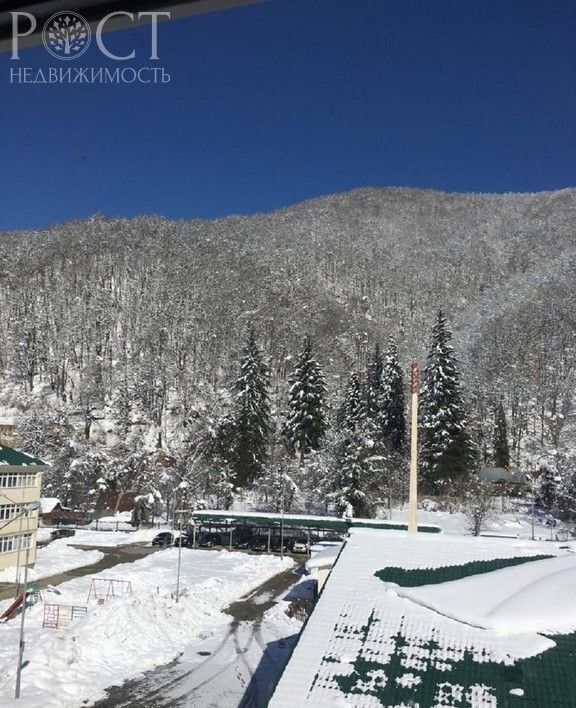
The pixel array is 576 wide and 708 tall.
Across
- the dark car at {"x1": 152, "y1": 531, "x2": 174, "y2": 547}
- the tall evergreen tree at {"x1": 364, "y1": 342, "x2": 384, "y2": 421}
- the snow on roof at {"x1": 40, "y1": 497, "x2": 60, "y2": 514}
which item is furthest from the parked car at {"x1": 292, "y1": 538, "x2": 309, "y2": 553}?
the snow on roof at {"x1": 40, "y1": 497, "x2": 60, "y2": 514}

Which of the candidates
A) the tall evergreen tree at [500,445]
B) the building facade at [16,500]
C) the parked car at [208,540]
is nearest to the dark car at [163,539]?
the parked car at [208,540]

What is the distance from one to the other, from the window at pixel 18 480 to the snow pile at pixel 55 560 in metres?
4.51

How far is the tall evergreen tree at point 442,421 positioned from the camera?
198 ft

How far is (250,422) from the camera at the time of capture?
68.7 metres

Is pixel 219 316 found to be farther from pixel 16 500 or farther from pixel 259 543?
pixel 16 500

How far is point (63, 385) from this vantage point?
100750 mm

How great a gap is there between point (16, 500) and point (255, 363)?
4071cm

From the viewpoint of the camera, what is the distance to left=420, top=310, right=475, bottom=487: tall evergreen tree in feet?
198

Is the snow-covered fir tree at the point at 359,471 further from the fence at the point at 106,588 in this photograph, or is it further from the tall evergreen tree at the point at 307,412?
the fence at the point at 106,588

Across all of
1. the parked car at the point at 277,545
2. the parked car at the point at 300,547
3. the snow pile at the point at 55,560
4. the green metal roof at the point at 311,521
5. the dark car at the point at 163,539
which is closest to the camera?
the snow pile at the point at 55,560

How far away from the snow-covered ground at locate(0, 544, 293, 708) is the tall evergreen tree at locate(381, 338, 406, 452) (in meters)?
41.3

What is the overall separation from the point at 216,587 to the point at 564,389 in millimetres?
85526

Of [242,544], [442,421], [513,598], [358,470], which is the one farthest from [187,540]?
[513,598]

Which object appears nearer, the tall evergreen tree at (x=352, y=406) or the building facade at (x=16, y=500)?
the building facade at (x=16, y=500)
